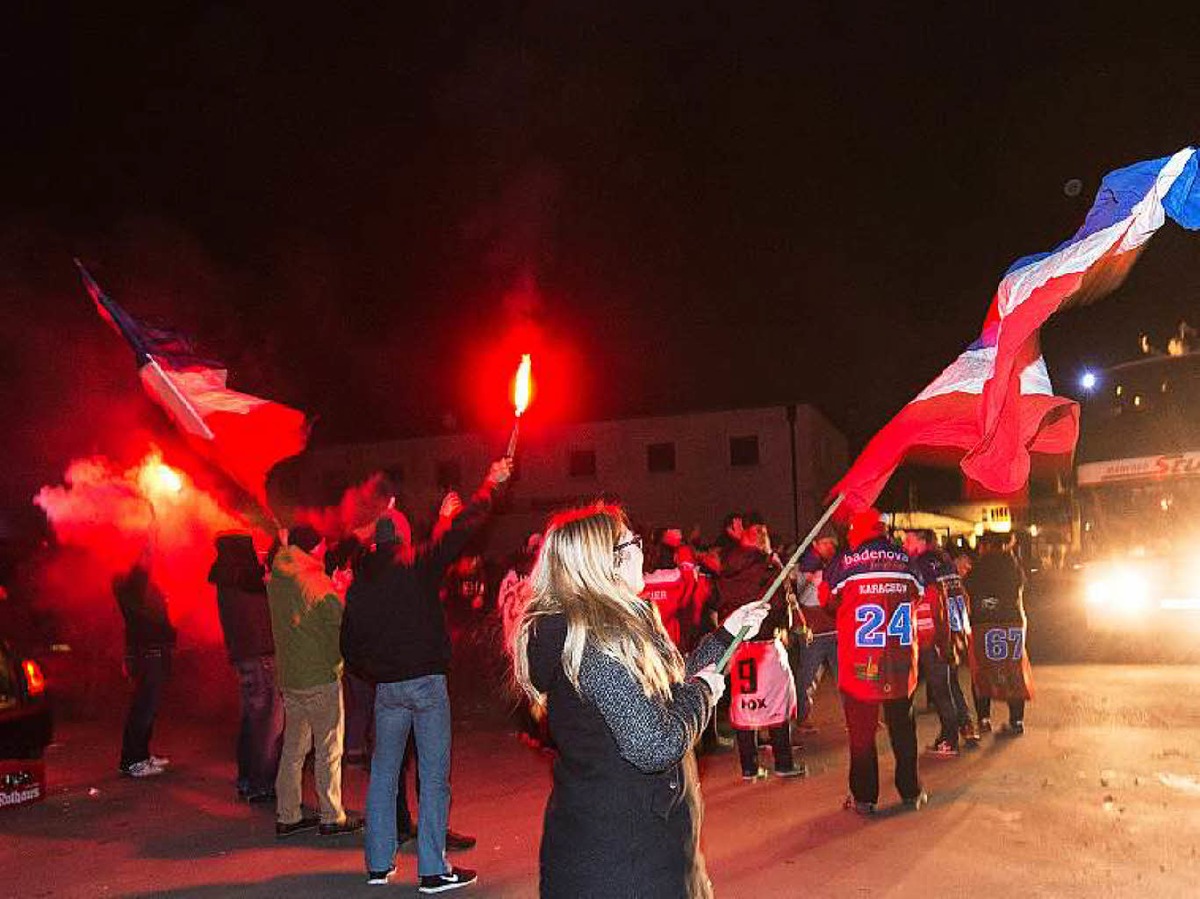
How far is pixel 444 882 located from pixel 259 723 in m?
2.89

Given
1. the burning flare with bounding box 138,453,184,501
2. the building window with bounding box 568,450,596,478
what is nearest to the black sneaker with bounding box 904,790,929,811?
the burning flare with bounding box 138,453,184,501

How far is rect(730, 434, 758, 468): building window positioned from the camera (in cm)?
4516

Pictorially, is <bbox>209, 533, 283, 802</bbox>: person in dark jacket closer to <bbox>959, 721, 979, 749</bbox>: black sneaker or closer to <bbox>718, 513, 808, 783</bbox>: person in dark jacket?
A: <bbox>718, 513, 808, 783</bbox>: person in dark jacket

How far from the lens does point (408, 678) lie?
594 cm

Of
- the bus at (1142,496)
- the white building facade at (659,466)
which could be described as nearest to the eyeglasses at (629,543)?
the bus at (1142,496)

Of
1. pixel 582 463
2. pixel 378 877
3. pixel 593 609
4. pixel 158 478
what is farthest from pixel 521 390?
pixel 582 463

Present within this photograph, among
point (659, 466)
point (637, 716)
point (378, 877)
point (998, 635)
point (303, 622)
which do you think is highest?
point (659, 466)

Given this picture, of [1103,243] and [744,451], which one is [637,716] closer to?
[1103,243]

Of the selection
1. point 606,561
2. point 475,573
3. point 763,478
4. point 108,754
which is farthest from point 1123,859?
point 763,478

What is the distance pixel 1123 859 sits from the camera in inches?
238

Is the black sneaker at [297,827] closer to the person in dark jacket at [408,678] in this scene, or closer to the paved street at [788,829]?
the paved street at [788,829]

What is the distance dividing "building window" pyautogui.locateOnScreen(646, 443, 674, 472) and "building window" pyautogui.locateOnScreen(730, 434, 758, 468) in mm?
2603

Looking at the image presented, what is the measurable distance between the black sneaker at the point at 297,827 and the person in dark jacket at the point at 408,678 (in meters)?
1.18

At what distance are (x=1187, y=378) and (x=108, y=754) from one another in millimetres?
15880
